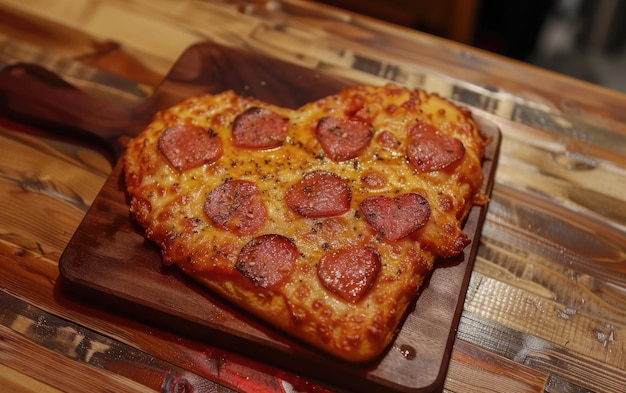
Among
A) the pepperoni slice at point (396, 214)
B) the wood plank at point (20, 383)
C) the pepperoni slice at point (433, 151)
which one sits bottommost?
the wood plank at point (20, 383)

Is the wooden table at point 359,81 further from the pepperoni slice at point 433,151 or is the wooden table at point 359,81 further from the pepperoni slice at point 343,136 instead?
the pepperoni slice at point 343,136

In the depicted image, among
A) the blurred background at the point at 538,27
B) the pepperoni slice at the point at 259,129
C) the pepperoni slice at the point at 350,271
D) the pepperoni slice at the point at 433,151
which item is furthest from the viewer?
the blurred background at the point at 538,27

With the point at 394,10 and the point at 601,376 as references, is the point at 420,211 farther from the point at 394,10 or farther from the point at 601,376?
the point at 394,10

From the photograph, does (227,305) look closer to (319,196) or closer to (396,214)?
(319,196)

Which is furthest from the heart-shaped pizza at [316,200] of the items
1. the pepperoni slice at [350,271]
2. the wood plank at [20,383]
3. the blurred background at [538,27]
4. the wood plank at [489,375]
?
the blurred background at [538,27]

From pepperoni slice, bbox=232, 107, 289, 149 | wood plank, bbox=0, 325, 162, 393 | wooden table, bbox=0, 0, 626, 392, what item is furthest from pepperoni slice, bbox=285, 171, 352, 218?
wood plank, bbox=0, 325, 162, 393

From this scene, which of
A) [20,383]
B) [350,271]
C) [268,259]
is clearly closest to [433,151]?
[350,271]

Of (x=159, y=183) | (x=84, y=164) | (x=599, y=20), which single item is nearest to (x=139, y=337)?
(x=159, y=183)
